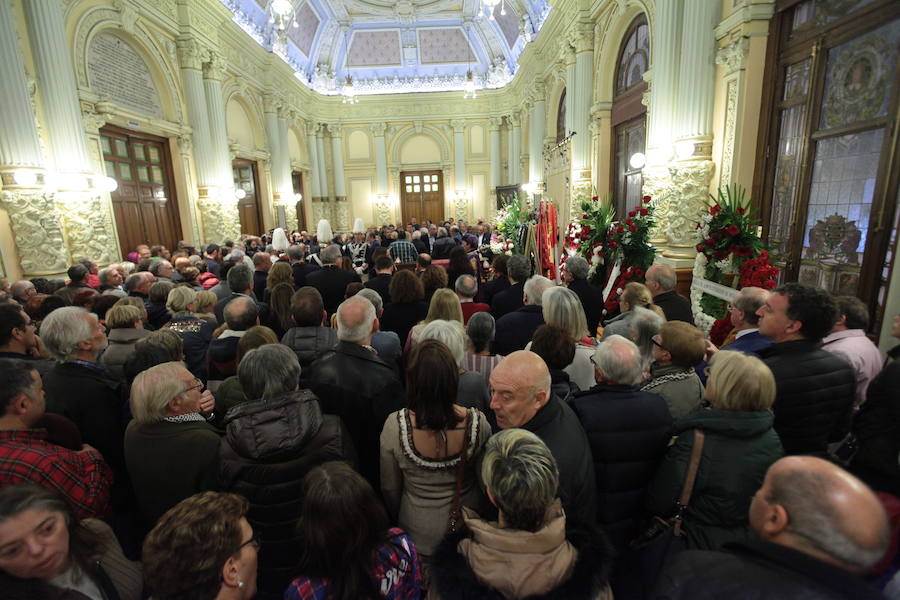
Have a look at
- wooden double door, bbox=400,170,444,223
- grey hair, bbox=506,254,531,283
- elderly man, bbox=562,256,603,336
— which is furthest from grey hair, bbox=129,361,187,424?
wooden double door, bbox=400,170,444,223

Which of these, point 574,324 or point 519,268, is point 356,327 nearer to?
point 574,324

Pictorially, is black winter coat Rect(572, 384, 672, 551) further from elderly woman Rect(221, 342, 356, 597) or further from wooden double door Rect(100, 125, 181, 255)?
wooden double door Rect(100, 125, 181, 255)

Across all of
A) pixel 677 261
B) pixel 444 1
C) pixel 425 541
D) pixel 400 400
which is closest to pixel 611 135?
pixel 677 261

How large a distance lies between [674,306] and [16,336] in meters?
4.46

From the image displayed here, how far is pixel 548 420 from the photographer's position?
1704 millimetres

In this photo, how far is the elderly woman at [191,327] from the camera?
305cm

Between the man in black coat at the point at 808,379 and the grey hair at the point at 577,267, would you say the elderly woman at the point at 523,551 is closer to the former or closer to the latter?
the man in black coat at the point at 808,379

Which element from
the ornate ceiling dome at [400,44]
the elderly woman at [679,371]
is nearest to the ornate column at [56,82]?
the elderly woman at [679,371]

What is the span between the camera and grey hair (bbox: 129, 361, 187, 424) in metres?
1.73

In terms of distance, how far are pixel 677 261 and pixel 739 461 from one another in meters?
4.67

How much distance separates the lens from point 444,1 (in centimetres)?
1681

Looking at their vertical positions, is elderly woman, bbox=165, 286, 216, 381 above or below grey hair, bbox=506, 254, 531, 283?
below

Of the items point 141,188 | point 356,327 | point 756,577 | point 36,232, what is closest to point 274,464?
point 356,327

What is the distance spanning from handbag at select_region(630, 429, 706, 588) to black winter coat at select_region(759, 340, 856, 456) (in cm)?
67
